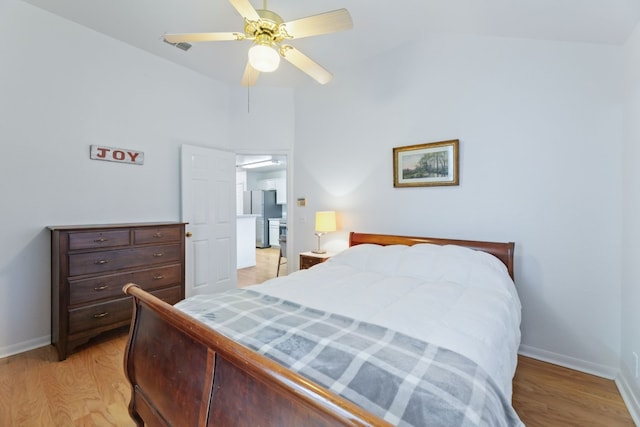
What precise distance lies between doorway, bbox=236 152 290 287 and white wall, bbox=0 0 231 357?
99.7 inches

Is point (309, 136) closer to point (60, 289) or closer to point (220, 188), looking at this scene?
point (220, 188)

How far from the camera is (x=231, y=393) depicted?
0.95m

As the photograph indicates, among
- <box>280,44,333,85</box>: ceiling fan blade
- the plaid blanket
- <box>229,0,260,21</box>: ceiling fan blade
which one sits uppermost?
<box>229,0,260,21</box>: ceiling fan blade

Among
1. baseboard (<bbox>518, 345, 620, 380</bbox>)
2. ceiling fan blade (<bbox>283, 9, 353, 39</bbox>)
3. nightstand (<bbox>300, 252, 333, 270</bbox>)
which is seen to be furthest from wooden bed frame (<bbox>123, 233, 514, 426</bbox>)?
baseboard (<bbox>518, 345, 620, 380</bbox>)

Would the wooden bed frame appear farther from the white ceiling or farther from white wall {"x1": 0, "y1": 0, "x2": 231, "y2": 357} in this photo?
the white ceiling

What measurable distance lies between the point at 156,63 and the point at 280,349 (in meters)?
3.77

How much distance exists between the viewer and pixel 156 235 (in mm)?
2922

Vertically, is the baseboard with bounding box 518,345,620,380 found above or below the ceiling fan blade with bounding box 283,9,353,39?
below

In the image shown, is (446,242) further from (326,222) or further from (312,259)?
(312,259)

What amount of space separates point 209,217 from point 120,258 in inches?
50.8


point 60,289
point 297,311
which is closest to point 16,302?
point 60,289

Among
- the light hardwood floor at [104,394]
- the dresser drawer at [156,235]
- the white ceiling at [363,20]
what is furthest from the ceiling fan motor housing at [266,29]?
the light hardwood floor at [104,394]

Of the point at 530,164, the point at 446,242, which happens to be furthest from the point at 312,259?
the point at 530,164

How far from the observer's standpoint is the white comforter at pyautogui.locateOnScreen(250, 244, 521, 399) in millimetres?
1236
